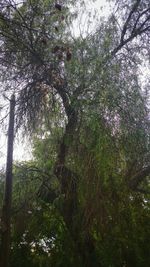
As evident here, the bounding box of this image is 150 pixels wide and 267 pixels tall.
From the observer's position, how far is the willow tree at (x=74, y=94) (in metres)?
7.11

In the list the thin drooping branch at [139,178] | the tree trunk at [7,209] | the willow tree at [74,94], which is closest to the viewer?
the tree trunk at [7,209]

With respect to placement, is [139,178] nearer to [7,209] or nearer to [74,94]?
[74,94]

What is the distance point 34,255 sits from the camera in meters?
11.0

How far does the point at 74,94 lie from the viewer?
7.66 meters

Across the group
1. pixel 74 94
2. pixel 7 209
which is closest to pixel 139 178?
pixel 74 94

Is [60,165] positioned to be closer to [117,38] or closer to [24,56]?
[24,56]

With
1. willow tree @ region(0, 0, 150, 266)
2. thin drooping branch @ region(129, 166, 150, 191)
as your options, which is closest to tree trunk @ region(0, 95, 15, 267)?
willow tree @ region(0, 0, 150, 266)

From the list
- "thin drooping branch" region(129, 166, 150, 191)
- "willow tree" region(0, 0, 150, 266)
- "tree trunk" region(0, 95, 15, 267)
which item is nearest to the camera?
"tree trunk" region(0, 95, 15, 267)

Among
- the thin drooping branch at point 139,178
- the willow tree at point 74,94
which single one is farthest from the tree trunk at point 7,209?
the thin drooping branch at point 139,178

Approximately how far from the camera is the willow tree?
711cm

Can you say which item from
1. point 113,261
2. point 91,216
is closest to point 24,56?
point 91,216

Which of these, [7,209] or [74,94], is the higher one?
[74,94]

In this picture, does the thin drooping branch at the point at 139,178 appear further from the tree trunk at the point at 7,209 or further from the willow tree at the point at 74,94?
the tree trunk at the point at 7,209

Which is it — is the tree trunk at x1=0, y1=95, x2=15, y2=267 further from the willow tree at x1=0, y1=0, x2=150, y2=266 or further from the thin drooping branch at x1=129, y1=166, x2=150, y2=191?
the thin drooping branch at x1=129, y1=166, x2=150, y2=191
